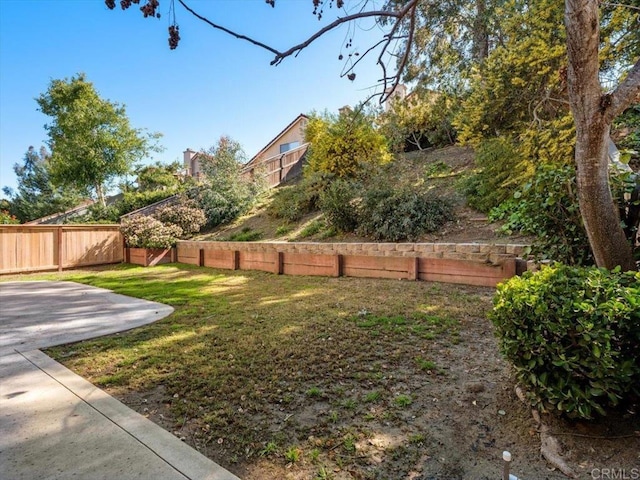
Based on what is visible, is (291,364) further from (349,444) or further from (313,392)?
(349,444)

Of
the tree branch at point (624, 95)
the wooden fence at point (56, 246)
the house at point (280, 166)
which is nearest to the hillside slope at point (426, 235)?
the house at point (280, 166)

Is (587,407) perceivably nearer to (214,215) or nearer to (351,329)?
(351,329)

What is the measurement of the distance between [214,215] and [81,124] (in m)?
10.1

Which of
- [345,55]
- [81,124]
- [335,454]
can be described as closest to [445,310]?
[335,454]

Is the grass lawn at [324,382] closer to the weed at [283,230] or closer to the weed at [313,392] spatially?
the weed at [313,392]

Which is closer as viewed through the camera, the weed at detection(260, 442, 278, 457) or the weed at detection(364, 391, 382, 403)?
the weed at detection(260, 442, 278, 457)

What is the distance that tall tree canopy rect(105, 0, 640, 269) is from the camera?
205cm

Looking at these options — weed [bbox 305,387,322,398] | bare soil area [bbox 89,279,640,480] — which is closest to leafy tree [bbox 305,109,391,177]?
bare soil area [bbox 89,279,640,480]

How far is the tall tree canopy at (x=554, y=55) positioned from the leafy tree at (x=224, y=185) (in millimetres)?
6548

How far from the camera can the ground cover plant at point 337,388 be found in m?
1.75

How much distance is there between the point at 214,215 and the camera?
1180 cm

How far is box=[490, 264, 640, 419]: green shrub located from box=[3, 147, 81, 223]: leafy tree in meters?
28.4

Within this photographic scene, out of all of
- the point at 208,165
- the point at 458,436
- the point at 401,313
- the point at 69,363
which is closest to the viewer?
the point at 458,436

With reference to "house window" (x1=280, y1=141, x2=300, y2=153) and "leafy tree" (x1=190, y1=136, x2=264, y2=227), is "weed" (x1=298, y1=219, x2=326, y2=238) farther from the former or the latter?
"house window" (x1=280, y1=141, x2=300, y2=153)
